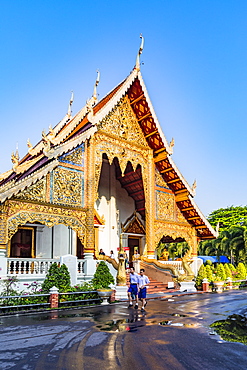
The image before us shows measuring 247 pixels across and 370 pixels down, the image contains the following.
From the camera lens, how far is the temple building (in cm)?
1193

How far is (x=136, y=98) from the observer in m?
16.5

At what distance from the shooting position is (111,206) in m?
18.6

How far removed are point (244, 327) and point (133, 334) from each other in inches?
95.3

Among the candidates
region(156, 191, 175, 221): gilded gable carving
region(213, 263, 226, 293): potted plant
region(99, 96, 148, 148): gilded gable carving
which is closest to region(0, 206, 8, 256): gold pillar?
region(99, 96, 148, 148): gilded gable carving

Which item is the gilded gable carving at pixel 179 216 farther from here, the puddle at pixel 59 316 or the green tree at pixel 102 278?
the puddle at pixel 59 316

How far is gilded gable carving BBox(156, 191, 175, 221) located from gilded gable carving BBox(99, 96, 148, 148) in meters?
2.67

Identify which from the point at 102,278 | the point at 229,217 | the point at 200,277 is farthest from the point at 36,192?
the point at 229,217

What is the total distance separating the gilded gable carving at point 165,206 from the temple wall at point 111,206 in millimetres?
2539

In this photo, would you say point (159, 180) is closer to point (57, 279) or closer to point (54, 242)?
point (54, 242)

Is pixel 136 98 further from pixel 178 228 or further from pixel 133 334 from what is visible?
pixel 133 334

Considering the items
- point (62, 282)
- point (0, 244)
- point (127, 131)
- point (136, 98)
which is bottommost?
point (62, 282)

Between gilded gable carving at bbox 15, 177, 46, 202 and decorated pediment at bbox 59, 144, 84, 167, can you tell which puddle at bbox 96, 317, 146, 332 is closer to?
gilded gable carving at bbox 15, 177, 46, 202

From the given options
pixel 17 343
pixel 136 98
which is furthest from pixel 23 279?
pixel 136 98

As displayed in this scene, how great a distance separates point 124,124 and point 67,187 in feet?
15.6
